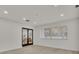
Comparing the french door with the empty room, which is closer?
the empty room

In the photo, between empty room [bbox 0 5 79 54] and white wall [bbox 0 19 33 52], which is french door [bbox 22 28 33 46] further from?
empty room [bbox 0 5 79 54]

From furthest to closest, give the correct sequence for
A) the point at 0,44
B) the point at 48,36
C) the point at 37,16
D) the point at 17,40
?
the point at 17,40, the point at 0,44, the point at 37,16, the point at 48,36

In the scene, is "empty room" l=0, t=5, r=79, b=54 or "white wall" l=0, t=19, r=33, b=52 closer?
"empty room" l=0, t=5, r=79, b=54

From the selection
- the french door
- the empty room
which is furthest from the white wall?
the french door

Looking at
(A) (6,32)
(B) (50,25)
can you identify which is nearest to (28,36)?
(A) (6,32)

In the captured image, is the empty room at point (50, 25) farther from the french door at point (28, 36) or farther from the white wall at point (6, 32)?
the french door at point (28, 36)

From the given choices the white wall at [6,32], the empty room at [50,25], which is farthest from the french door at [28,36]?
the empty room at [50,25]

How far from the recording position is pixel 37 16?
2.74 meters

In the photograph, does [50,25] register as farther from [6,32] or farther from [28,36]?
[6,32]
